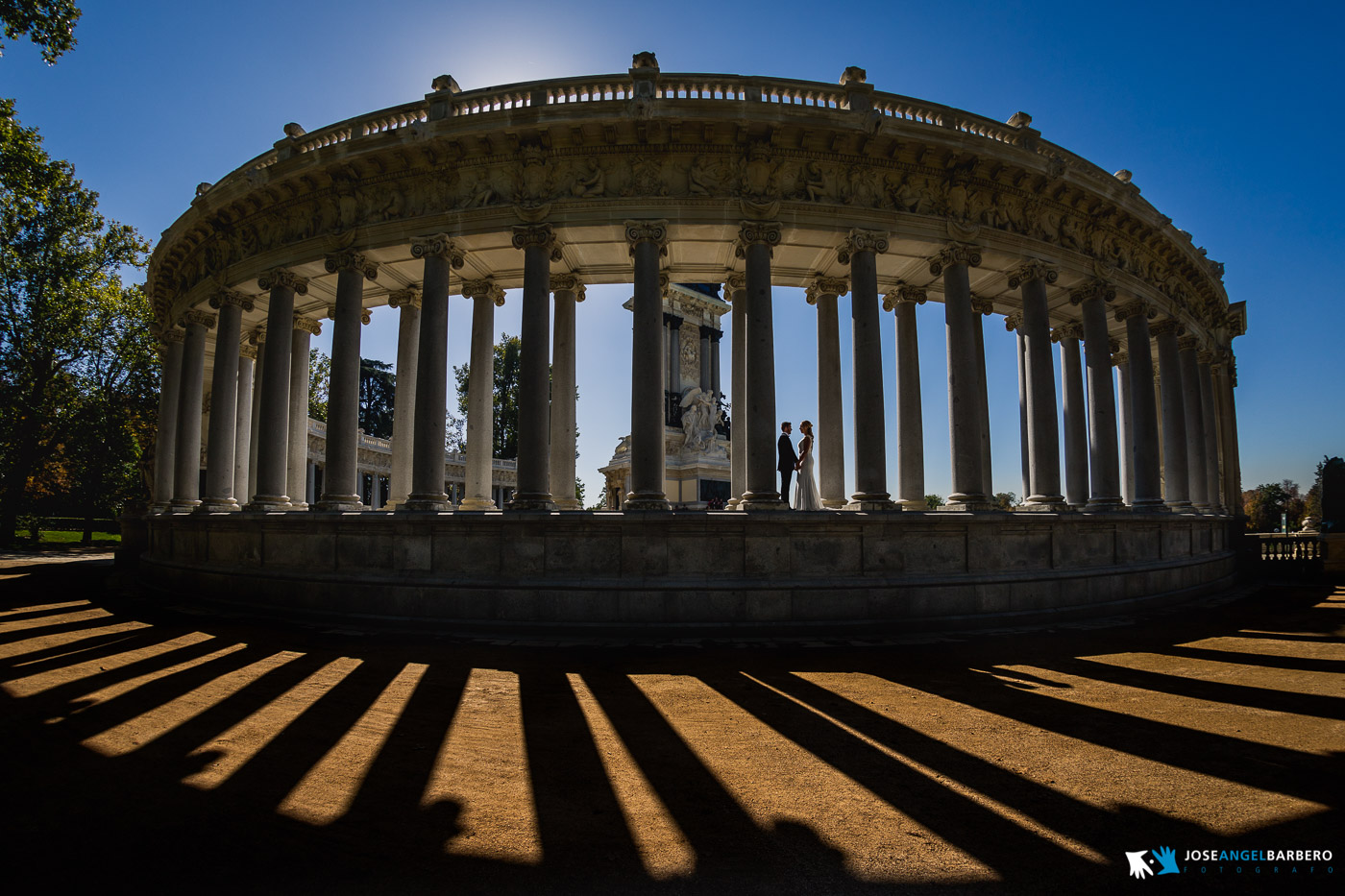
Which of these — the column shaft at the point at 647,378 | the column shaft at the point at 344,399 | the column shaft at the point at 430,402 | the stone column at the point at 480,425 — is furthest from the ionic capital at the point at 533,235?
the column shaft at the point at 344,399

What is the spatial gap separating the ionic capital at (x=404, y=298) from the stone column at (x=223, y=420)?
531 centimetres

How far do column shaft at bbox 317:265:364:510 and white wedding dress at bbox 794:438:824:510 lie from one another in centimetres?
1223

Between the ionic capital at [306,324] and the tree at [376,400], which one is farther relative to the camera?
the tree at [376,400]

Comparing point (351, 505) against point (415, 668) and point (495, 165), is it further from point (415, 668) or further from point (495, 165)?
point (495, 165)

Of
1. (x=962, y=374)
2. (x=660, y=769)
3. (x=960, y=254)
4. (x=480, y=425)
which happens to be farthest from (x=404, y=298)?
(x=660, y=769)

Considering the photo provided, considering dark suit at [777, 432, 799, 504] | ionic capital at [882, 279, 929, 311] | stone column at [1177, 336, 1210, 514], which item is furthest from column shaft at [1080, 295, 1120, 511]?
dark suit at [777, 432, 799, 504]

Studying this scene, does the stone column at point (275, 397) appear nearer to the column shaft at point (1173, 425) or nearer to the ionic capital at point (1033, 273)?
the ionic capital at point (1033, 273)

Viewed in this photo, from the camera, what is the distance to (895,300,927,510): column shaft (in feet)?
61.4

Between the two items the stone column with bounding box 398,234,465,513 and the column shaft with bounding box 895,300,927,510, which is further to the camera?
the column shaft with bounding box 895,300,927,510

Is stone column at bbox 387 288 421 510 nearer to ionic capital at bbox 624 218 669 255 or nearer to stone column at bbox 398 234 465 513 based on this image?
stone column at bbox 398 234 465 513

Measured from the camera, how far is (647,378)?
1521cm

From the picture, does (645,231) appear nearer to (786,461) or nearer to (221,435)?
(786,461)

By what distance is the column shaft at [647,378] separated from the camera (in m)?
14.9

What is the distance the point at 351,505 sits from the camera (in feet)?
56.1
